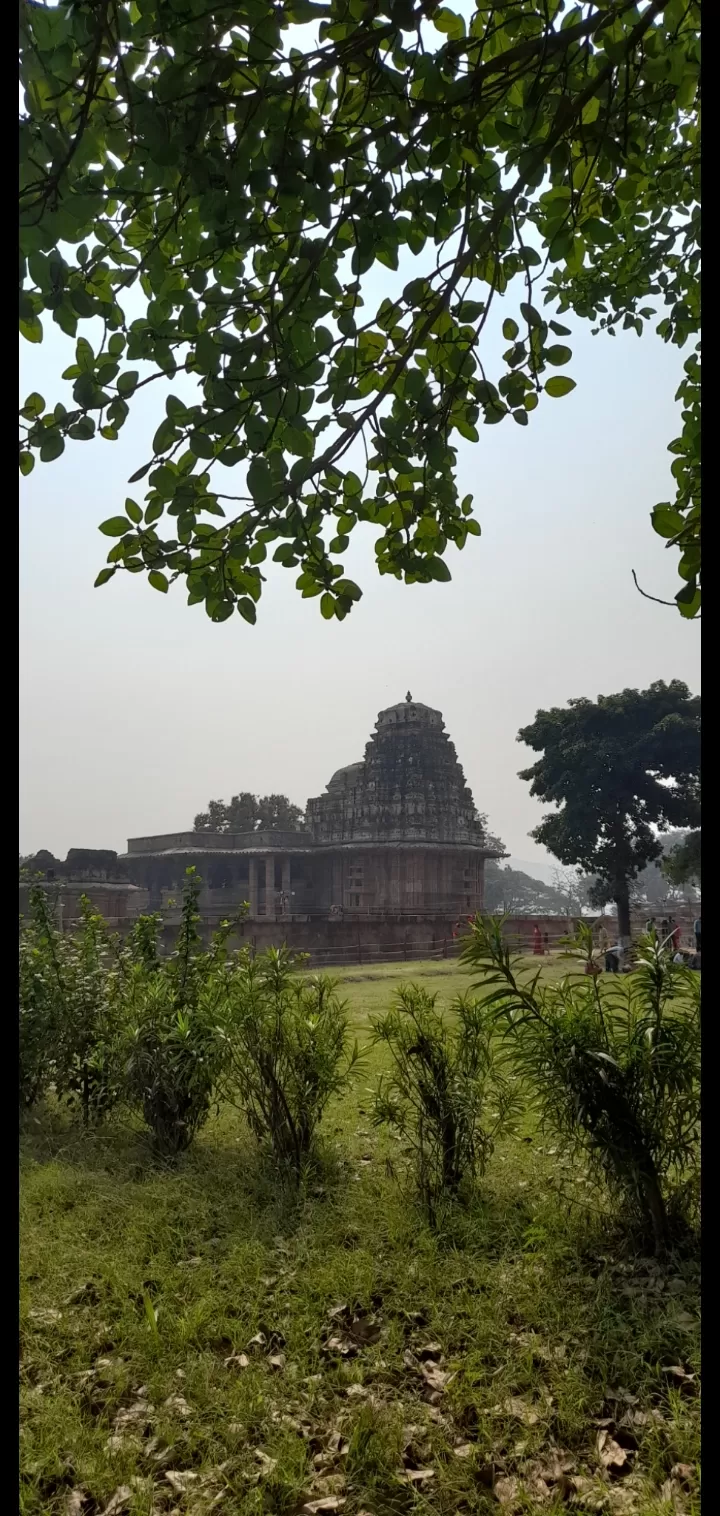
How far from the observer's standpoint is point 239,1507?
170 cm

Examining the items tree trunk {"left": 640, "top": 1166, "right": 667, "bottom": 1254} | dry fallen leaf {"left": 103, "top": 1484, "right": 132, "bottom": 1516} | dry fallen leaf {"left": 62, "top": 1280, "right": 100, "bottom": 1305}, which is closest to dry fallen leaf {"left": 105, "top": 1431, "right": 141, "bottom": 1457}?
dry fallen leaf {"left": 103, "top": 1484, "right": 132, "bottom": 1516}

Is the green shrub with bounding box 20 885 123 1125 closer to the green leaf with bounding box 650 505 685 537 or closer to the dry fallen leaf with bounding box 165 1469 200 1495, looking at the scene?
the dry fallen leaf with bounding box 165 1469 200 1495

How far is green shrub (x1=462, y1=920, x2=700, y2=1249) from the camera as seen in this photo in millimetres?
2564

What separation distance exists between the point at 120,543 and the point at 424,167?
3.62ft

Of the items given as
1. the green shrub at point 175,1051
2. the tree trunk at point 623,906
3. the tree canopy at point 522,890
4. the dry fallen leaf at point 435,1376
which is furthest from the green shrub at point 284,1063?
the tree canopy at point 522,890

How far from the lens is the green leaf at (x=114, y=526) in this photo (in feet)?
5.53

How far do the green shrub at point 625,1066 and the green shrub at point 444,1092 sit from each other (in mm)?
299

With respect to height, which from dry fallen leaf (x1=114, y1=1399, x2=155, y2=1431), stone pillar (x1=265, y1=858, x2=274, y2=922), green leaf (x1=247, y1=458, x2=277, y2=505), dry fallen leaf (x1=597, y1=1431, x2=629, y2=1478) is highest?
green leaf (x1=247, y1=458, x2=277, y2=505)

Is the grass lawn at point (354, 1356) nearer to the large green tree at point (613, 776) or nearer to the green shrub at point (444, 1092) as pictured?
the green shrub at point (444, 1092)

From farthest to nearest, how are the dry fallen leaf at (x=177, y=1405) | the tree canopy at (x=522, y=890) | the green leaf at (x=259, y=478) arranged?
the tree canopy at (x=522, y=890)
the dry fallen leaf at (x=177, y=1405)
the green leaf at (x=259, y=478)

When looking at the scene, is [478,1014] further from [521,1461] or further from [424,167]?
[424,167]

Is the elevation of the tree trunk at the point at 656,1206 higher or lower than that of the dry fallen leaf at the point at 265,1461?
higher

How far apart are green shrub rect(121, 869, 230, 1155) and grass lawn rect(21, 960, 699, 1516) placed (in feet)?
1.78
